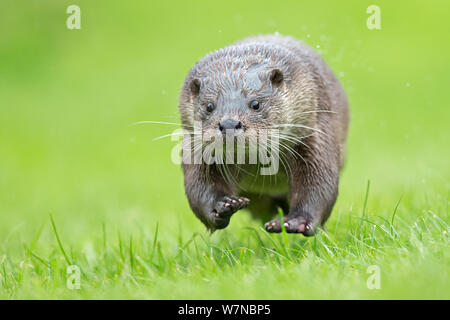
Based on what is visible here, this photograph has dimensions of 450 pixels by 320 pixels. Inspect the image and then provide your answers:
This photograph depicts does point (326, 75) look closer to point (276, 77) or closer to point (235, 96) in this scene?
point (276, 77)

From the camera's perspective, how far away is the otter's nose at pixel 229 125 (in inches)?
180

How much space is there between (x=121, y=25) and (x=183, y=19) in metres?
1.68

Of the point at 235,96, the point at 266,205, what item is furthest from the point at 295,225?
the point at 266,205

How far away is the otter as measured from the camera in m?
4.88

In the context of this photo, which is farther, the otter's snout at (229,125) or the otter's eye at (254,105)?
the otter's eye at (254,105)

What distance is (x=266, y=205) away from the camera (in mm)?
6352

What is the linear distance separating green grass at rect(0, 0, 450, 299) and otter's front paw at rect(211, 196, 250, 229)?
19 cm

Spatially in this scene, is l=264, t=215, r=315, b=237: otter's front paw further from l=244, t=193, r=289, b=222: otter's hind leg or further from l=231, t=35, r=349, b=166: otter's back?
l=244, t=193, r=289, b=222: otter's hind leg

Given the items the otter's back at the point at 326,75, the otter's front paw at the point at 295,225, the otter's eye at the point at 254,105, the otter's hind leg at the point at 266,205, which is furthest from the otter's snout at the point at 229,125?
the otter's hind leg at the point at 266,205

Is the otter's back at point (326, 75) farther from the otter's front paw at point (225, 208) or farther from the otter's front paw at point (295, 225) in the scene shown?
the otter's front paw at point (225, 208)

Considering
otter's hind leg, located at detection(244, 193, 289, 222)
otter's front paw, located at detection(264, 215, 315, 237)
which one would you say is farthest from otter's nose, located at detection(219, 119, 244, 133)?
otter's hind leg, located at detection(244, 193, 289, 222)

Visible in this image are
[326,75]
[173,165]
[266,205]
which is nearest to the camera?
[326,75]

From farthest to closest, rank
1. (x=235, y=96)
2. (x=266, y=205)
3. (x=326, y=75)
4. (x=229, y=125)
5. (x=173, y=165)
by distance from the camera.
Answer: (x=173, y=165) → (x=266, y=205) → (x=326, y=75) → (x=235, y=96) → (x=229, y=125)

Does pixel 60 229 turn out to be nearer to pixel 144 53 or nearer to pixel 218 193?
pixel 218 193
